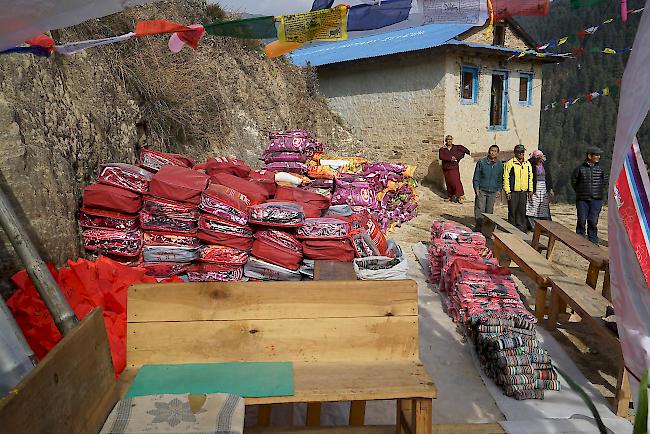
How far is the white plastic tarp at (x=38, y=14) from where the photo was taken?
6.15 ft

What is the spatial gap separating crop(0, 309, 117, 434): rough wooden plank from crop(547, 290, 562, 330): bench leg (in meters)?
3.95

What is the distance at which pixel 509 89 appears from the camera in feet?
47.1

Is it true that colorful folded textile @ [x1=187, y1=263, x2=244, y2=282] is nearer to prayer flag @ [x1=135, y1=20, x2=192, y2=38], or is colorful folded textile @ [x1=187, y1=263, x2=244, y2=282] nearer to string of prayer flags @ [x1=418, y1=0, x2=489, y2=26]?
prayer flag @ [x1=135, y1=20, x2=192, y2=38]

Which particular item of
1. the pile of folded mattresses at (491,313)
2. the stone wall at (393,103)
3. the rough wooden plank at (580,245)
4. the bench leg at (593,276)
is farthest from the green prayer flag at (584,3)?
the stone wall at (393,103)

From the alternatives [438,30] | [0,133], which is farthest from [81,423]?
[438,30]

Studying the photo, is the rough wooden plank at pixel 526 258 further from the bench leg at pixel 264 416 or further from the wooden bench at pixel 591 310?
the bench leg at pixel 264 416

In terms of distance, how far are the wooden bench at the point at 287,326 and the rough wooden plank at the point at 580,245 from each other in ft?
11.1

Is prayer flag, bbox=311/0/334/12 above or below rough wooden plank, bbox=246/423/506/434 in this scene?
above

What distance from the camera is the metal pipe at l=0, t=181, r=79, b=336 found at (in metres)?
2.62

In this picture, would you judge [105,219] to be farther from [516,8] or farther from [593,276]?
[593,276]

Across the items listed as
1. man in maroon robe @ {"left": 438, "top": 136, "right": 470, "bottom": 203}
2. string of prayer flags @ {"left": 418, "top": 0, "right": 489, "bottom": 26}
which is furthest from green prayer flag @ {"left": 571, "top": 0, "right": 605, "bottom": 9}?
man in maroon robe @ {"left": 438, "top": 136, "right": 470, "bottom": 203}

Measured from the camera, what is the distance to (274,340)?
243 cm

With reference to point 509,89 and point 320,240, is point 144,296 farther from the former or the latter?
point 509,89

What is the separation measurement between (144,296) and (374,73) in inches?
515
